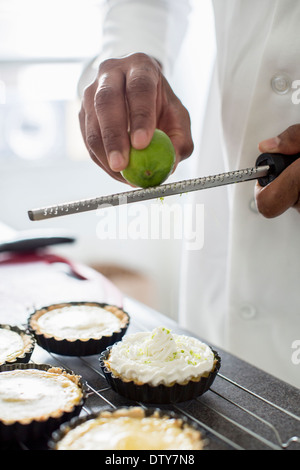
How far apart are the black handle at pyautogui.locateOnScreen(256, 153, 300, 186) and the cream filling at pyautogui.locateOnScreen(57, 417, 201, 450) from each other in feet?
1.93

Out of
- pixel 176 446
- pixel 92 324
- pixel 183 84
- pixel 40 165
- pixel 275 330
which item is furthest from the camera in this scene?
pixel 40 165

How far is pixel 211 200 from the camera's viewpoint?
5.37 ft

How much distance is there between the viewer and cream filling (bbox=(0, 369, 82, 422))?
2.94ft

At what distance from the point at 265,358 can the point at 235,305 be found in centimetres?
19

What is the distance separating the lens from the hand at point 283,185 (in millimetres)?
1113

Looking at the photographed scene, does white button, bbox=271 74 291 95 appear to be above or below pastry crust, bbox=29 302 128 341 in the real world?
above

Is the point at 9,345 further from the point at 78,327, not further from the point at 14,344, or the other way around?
the point at 78,327

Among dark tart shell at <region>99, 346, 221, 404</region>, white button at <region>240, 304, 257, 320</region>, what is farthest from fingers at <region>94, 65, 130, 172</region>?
white button at <region>240, 304, 257, 320</region>

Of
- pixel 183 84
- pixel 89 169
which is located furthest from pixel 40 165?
pixel 183 84

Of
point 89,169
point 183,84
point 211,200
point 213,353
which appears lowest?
point 89,169

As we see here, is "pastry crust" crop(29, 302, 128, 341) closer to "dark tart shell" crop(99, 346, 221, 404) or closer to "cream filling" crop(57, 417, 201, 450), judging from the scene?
"dark tart shell" crop(99, 346, 221, 404)

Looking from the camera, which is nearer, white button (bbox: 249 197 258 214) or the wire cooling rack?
the wire cooling rack

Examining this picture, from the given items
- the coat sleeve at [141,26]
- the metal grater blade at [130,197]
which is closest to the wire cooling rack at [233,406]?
the metal grater blade at [130,197]

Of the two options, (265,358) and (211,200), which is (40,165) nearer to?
(211,200)
